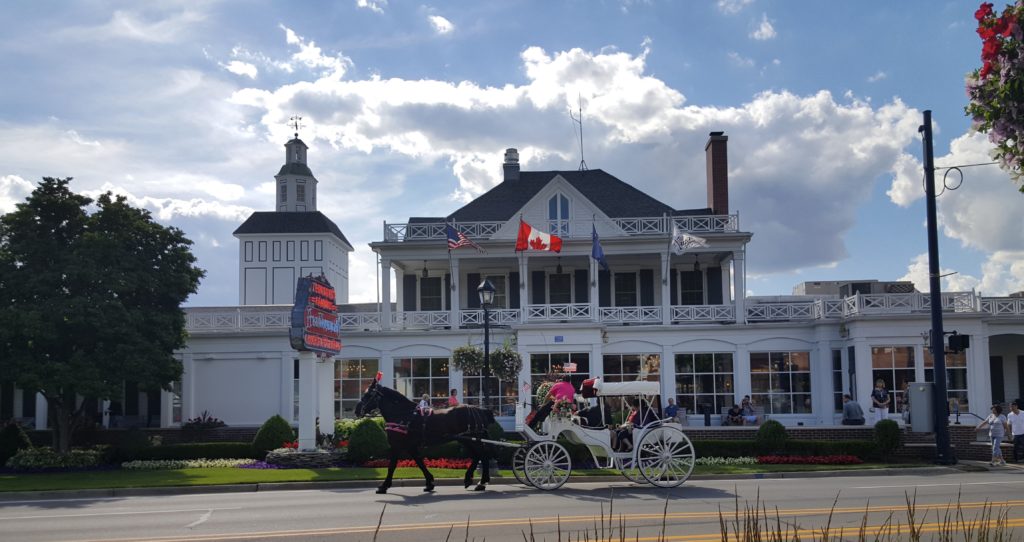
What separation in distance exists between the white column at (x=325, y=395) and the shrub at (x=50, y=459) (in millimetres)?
6272

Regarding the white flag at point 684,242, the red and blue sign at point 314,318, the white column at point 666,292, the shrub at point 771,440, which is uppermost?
the white flag at point 684,242

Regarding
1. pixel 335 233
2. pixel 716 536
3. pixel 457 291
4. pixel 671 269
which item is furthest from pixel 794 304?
pixel 335 233

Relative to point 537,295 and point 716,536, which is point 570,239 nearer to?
point 537,295

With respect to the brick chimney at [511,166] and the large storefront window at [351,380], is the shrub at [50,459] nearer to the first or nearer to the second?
the large storefront window at [351,380]

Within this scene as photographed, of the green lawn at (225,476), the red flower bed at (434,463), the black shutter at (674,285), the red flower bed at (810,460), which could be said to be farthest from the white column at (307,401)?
the black shutter at (674,285)

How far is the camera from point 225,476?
2142cm

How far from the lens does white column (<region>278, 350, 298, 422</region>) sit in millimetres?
36562

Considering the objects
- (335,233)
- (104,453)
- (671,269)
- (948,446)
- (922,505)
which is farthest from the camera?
(335,233)

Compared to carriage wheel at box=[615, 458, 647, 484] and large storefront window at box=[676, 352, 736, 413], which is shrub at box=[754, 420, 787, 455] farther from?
large storefront window at box=[676, 352, 736, 413]

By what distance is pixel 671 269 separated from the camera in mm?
41219

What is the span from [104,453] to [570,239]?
1923 centimetres

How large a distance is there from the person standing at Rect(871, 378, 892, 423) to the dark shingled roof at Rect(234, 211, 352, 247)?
5950 cm

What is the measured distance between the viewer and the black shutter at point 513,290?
4094cm

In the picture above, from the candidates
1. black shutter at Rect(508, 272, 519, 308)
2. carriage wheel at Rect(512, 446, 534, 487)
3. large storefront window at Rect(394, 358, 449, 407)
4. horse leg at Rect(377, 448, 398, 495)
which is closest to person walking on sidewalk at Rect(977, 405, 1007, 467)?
carriage wheel at Rect(512, 446, 534, 487)
